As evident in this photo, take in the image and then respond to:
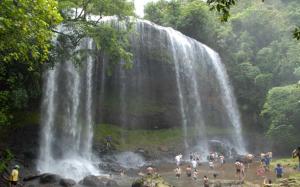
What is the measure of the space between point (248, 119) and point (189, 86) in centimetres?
743

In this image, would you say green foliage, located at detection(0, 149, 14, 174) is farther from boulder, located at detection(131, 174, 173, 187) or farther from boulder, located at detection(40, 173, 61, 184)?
boulder, located at detection(131, 174, 173, 187)

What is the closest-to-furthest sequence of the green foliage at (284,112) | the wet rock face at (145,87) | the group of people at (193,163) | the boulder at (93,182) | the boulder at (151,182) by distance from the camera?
the boulder at (151,182) < the boulder at (93,182) < the group of people at (193,163) < the green foliage at (284,112) < the wet rock face at (145,87)

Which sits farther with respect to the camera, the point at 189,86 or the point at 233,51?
the point at 233,51

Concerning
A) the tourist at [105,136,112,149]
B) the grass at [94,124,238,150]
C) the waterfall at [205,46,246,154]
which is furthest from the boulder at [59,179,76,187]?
the waterfall at [205,46,246,154]

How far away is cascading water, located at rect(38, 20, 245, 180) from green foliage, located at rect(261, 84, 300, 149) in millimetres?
4956

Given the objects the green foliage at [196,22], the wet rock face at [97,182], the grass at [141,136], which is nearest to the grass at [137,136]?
the grass at [141,136]

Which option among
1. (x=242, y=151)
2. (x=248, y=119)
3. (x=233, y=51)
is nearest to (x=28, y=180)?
(x=242, y=151)

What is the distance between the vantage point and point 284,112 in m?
32.1

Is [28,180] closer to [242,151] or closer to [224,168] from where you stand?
[224,168]

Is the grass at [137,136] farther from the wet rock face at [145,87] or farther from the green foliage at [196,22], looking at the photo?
the green foliage at [196,22]

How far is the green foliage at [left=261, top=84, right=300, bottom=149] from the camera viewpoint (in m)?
31.7

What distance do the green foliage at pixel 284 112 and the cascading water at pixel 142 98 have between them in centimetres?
496

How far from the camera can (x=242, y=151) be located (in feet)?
117

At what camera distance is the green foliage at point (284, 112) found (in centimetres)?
3169
